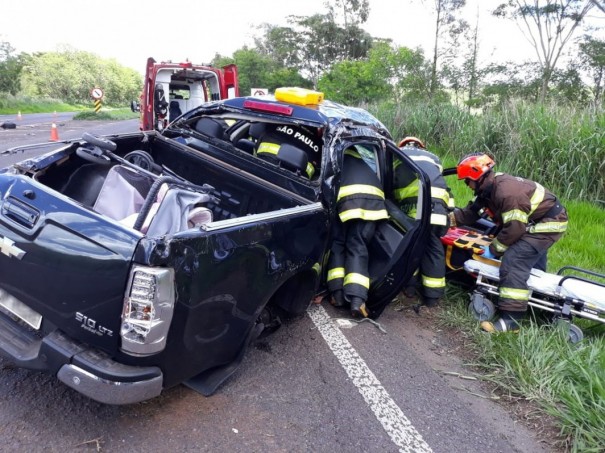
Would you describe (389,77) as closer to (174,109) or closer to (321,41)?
(174,109)

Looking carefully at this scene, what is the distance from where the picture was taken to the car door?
12.2 feet

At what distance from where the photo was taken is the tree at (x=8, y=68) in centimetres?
3344

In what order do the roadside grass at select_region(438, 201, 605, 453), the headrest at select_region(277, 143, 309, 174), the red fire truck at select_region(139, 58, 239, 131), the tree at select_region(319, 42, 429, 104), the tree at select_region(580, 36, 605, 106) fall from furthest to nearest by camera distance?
1. the tree at select_region(580, 36, 605, 106)
2. the tree at select_region(319, 42, 429, 104)
3. the red fire truck at select_region(139, 58, 239, 131)
4. the headrest at select_region(277, 143, 309, 174)
5. the roadside grass at select_region(438, 201, 605, 453)

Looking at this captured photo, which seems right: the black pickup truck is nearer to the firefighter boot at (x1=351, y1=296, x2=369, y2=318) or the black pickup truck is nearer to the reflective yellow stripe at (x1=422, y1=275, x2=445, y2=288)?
the firefighter boot at (x1=351, y1=296, x2=369, y2=318)

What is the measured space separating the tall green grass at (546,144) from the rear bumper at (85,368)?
7.15 meters

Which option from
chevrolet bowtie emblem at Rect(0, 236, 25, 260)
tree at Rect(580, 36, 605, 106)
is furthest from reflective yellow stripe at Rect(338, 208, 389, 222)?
tree at Rect(580, 36, 605, 106)

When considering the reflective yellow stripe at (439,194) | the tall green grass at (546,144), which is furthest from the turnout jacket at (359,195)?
the tall green grass at (546,144)

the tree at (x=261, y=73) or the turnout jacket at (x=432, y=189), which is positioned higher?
the tree at (x=261, y=73)

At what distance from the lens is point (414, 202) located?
168 inches

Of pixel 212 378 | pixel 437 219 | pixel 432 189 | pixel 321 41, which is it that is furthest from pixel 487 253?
pixel 321 41

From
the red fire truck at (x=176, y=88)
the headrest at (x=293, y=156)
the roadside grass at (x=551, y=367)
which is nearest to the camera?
the roadside grass at (x=551, y=367)

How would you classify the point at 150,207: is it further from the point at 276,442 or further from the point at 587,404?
the point at 587,404

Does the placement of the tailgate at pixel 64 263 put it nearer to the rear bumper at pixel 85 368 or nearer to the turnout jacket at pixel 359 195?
the rear bumper at pixel 85 368

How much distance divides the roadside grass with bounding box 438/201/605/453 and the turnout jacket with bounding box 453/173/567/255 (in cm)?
78
